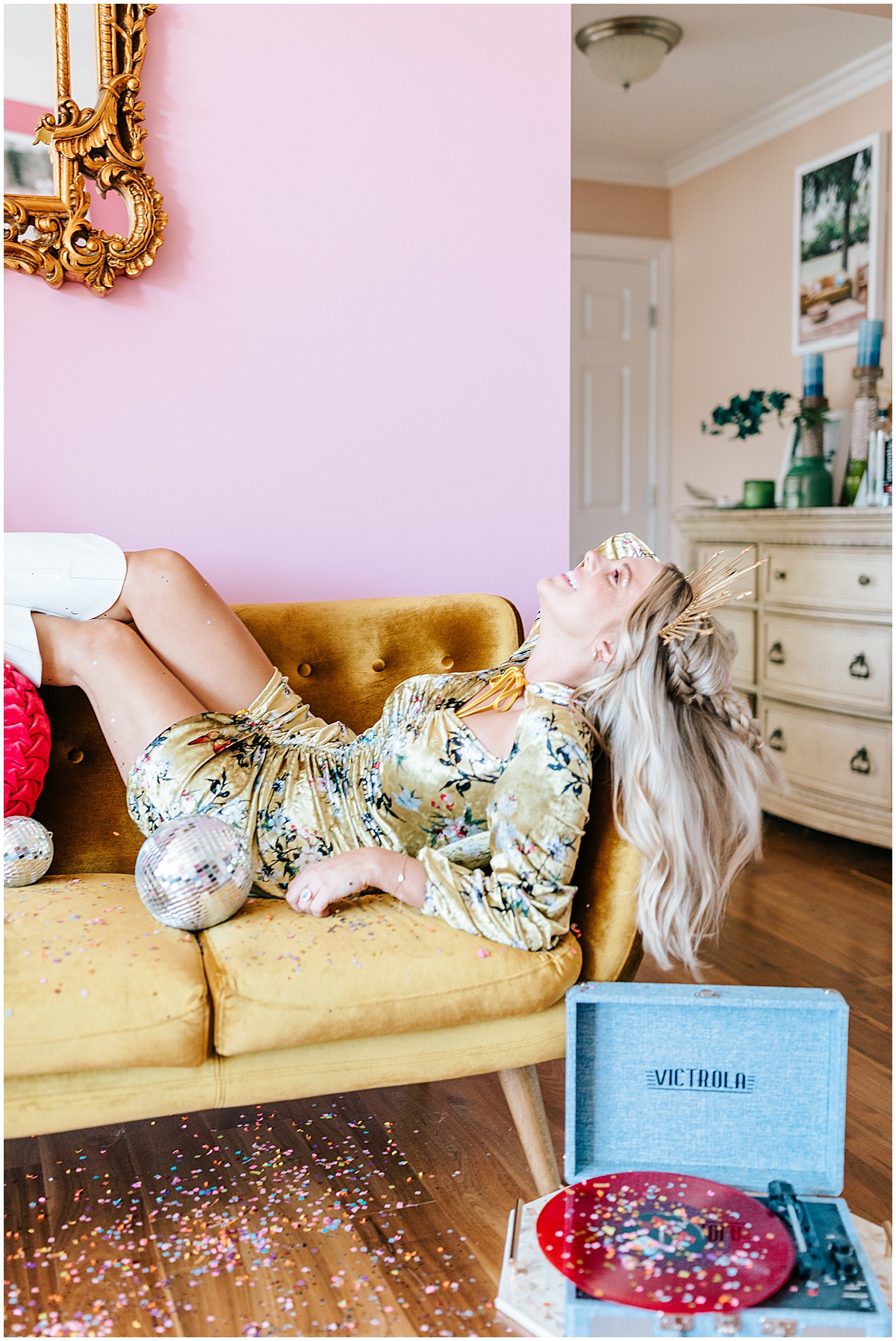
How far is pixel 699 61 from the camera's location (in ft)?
→ 12.9

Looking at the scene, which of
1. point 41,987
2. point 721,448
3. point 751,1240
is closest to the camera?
point 751,1240

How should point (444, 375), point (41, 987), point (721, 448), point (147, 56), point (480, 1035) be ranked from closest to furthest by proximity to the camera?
point (41, 987) → point (480, 1035) → point (147, 56) → point (444, 375) → point (721, 448)

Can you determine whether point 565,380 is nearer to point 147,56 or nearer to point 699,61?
point 147,56

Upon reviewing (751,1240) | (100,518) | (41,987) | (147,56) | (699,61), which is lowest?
(751,1240)

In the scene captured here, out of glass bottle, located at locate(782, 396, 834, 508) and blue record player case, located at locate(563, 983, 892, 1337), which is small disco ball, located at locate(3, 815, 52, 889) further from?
glass bottle, located at locate(782, 396, 834, 508)

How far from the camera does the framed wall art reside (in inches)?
153

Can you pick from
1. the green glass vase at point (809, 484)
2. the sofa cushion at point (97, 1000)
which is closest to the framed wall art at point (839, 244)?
the green glass vase at point (809, 484)

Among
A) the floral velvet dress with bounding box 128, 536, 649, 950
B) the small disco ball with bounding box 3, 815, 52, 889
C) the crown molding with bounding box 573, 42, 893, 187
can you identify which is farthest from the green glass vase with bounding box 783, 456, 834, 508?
the small disco ball with bounding box 3, 815, 52, 889

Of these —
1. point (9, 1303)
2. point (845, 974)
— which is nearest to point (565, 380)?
point (845, 974)

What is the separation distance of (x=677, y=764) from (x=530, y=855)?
27 cm

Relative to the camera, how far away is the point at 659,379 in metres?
5.14

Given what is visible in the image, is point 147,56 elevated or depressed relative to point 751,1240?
elevated

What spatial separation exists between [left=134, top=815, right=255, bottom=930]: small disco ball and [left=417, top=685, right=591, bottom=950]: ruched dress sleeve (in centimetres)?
28

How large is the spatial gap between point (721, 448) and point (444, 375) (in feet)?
8.82
